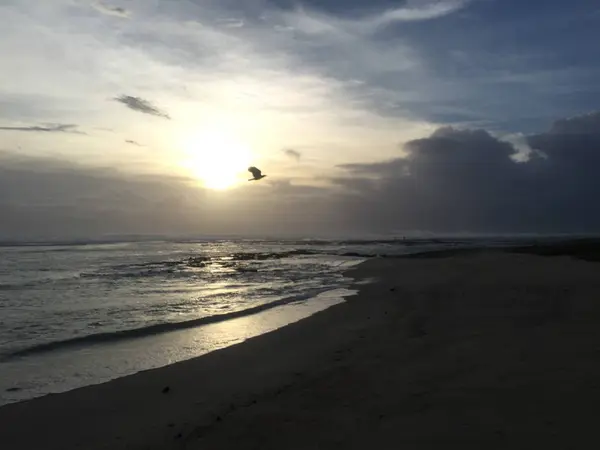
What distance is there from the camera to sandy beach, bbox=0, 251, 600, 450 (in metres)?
5.93

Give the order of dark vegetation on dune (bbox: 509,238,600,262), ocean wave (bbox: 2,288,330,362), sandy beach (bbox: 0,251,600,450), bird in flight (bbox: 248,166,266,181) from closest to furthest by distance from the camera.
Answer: sandy beach (bbox: 0,251,600,450)
ocean wave (bbox: 2,288,330,362)
bird in flight (bbox: 248,166,266,181)
dark vegetation on dune (bbox: 509,238,600,262)

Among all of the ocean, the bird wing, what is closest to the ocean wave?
the ocean

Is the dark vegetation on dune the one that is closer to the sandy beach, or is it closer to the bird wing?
the bird wing

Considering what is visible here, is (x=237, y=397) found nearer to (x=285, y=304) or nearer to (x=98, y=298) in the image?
(x=285, y=304)

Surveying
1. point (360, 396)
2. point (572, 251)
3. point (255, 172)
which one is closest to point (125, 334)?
point (360, 396)

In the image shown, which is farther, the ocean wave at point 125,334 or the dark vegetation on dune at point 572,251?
the dark vegetation on dune at point 572,251

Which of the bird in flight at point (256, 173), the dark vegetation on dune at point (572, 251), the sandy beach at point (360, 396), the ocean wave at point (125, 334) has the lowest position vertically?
the ocean wave at point (125, 334)

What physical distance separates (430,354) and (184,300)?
44.3ft

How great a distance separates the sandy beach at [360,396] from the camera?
5.93 meters

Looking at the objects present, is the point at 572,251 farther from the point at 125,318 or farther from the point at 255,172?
the point at 125,318

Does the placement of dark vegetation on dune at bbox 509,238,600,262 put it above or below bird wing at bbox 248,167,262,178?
below

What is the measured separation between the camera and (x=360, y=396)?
7.36 meters

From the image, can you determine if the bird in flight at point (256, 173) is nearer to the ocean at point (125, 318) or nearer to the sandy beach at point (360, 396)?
the ocean at point (125, 318)

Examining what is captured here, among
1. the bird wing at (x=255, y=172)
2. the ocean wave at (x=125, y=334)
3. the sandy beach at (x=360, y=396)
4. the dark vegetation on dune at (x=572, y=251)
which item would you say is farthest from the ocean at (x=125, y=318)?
the dark vegetation on dune at (x=572, y=251)
